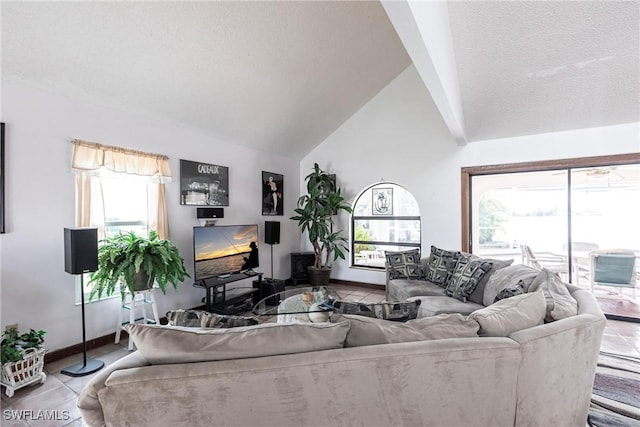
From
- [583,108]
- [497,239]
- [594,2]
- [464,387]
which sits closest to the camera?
[464,387]

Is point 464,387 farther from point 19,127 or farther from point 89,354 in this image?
point 19,127

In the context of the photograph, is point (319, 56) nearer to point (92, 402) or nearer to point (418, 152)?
point (418, 152)

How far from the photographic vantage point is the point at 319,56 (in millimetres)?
3635

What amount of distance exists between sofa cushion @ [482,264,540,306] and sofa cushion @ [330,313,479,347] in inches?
53.5

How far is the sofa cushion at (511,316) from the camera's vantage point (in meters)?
1.41

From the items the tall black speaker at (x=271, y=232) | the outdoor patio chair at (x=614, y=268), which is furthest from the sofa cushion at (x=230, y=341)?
the outdoor patio chair at (x=614, y=268)

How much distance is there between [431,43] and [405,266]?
8.52ft

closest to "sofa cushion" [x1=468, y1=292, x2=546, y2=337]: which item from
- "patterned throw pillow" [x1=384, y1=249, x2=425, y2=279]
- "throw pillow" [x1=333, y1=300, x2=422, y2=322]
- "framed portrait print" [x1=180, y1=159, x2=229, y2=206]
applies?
"throw pillow" [x1=333, y1=300, x2=422, y2=322]

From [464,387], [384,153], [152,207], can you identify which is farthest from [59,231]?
[384,153]

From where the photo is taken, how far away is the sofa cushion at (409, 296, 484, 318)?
269cm

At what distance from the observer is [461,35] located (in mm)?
2635

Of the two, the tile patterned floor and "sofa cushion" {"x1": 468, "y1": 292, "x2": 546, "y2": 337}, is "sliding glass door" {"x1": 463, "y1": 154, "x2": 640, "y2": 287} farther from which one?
"sofa cushion" {"x1": 468, "y1": 292, "x2": 546, "y2": 337}

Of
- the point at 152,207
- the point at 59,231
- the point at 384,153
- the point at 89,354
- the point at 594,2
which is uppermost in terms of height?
the point at 594,2

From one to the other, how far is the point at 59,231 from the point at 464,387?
3.40 meters
